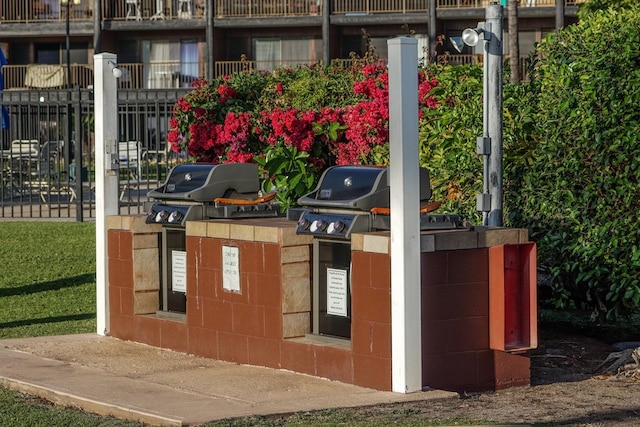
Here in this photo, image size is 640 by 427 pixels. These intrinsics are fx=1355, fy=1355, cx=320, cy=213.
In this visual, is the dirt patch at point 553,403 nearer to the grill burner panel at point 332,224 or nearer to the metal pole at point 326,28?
the grill burner panel at point 332,224

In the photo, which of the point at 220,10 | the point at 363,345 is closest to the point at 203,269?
the point at 363,345

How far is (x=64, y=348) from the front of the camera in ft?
35.6

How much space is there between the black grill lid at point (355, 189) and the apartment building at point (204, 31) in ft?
114

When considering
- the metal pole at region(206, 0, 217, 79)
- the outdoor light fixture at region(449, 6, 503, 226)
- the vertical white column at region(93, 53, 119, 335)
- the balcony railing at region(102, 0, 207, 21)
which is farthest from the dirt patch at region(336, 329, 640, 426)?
the balcony railing at region(102, 0, 207, 21)

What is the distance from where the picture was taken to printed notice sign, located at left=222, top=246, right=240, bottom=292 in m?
9.87

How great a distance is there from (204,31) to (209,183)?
37.8 metres

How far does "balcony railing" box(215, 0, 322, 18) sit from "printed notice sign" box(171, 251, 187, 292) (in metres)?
36.2

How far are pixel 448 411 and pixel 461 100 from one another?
5.66 m

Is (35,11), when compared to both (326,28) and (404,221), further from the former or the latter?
(404,221)

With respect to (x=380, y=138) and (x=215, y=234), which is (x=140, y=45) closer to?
(x=380, y=138)

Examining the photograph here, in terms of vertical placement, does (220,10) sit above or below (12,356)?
above

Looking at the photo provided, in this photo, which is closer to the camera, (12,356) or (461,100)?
(12,356)

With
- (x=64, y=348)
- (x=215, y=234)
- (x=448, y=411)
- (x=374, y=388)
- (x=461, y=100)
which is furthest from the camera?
(x=461, y=100)

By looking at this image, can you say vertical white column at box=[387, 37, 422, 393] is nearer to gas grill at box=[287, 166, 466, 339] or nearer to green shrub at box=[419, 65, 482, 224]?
gas grill at box=[287, 166, 466, 339]
